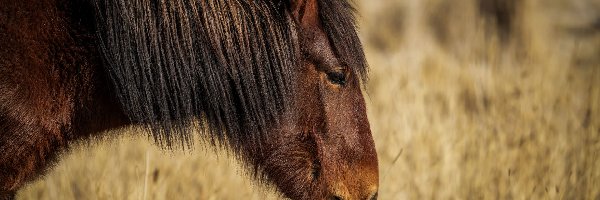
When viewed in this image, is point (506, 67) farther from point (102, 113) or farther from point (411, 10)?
point (411, 10)

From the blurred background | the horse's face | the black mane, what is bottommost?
the blurred background

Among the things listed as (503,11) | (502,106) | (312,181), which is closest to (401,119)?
(502,106)

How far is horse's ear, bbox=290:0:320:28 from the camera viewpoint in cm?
200

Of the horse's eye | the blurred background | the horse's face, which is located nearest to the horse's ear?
the horse's face

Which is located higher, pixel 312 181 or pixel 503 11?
pixel 312 181

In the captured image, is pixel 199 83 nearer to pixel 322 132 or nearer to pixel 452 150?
pixel 322 132

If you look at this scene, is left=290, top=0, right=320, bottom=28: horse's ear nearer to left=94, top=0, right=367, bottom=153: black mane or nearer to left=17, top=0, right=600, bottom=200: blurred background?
left=94, top=0, right=367, bottom=153: black mane

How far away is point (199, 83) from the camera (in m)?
1.97

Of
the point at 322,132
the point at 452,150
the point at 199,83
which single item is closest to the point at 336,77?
the point at 322,132

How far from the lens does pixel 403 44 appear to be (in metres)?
7.34

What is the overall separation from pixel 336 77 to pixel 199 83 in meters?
0.39

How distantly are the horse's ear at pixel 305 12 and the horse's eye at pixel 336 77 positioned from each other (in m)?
0.15

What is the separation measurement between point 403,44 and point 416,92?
316 centimetres

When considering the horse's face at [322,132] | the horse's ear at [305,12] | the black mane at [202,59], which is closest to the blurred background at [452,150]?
the horse's face at [322,132]
